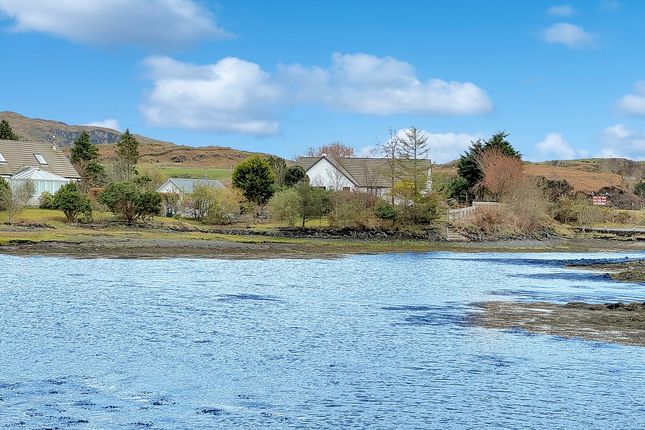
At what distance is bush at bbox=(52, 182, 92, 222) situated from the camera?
80.2 meters

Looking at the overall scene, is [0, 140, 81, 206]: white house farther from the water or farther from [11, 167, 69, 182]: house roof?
the water

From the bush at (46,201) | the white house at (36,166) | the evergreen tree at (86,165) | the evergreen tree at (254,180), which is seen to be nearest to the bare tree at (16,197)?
the bush at (46,201)

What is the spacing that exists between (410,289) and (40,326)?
21090mm

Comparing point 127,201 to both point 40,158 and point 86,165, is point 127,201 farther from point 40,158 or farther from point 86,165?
point 86,165

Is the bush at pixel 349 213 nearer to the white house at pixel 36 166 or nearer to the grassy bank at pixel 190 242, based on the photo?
the grassy bank at pixel 190 242

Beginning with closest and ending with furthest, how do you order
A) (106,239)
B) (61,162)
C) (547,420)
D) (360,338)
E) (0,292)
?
(547,420) < (360,338) < (0,292) < (106,239) < (61,162)

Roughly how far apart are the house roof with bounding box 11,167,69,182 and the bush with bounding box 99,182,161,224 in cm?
1596

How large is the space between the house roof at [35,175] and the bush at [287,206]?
26844 millimetres

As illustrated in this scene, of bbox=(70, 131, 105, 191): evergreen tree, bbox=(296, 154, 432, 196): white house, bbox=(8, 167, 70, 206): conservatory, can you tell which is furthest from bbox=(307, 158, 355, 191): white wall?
bbox=(8, 167, 70, 206): conservatory

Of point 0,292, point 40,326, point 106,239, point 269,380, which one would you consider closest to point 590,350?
point 269,380

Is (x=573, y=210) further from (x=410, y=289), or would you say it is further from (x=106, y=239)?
(x=410, y=289)

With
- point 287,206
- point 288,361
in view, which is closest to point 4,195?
point 287,206

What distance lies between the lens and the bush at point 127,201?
8325 cm

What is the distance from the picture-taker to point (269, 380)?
68.1ft
